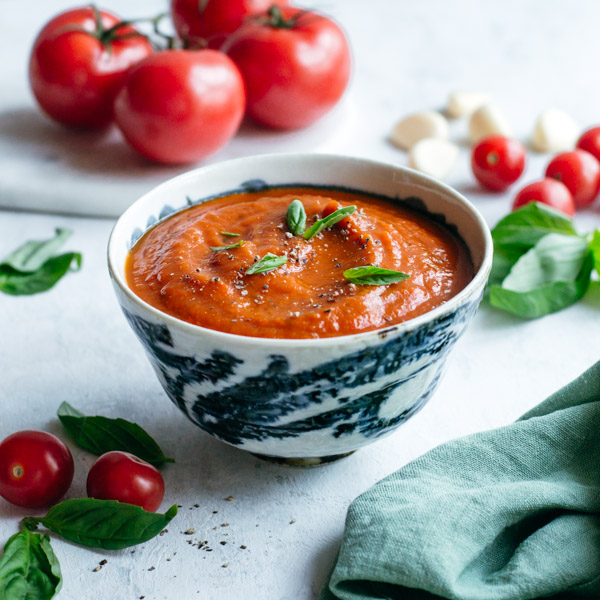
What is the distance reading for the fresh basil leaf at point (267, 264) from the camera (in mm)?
1881

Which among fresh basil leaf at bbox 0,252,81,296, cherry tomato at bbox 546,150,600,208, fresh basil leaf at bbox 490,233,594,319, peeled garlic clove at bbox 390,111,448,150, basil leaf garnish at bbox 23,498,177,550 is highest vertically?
cherry tomato at bbox 546,150,600,208

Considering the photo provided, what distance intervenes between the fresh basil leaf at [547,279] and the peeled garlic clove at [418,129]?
106 cm

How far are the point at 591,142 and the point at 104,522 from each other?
2479 millimetres

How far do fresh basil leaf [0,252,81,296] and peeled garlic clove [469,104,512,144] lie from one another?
5.78 ft

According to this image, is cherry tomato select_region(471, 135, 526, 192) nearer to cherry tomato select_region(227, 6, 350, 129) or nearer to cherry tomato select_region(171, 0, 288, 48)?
cherry tomato select_region(227, 6, 350, 129)

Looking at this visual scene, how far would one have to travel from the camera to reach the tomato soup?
179cm

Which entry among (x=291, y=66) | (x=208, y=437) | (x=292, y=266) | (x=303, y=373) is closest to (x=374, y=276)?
(x=292, y=266)

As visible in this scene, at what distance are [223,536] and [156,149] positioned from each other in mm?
1774

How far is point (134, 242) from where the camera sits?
2125mm

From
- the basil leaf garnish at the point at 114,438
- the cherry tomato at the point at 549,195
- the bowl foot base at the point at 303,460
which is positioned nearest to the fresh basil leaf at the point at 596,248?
the cherry tomato at the point at 549,195

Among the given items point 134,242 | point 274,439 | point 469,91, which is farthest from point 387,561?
point 469,91

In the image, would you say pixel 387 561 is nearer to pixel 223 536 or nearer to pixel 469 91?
pixel 223 536

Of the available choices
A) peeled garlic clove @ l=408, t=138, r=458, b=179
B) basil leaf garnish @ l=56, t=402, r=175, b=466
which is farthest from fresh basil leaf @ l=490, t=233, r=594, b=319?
basil leaf garnish @ l=56, t=402, r=175, b=466

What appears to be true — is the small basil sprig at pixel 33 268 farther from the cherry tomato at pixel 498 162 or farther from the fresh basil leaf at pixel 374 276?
the cherry tomato at pixel 498 162
